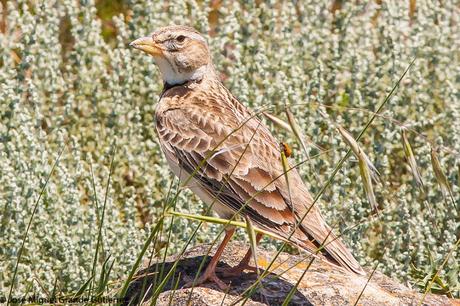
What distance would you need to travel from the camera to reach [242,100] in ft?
24.4

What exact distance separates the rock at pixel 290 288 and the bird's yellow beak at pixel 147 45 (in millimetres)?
1286

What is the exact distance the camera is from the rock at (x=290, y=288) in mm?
5324

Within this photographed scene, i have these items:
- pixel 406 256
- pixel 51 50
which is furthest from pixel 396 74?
pixel 51 50

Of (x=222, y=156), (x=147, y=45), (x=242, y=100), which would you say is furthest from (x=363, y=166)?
(x=242, y=100)

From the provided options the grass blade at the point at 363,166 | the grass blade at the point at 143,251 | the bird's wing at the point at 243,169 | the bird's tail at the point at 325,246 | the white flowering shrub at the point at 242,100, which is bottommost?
the white flowering shrub at the point at 242,100

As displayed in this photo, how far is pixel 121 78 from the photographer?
28.7 ft

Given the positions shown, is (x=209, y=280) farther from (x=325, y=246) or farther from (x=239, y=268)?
(x=325, y=246)

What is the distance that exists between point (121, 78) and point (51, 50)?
2.78 ft

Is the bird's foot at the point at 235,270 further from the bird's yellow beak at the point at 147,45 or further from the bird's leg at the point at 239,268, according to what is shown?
the bird's yellow beak at the point at 147,45

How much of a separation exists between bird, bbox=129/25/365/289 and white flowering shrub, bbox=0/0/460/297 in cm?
77

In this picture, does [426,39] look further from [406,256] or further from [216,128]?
[216,128]

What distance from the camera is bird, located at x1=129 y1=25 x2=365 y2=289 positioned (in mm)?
5254

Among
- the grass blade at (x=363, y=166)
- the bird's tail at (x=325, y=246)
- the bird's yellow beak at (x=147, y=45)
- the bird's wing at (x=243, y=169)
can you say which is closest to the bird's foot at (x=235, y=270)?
the bird's wing at (x=243, y=169)

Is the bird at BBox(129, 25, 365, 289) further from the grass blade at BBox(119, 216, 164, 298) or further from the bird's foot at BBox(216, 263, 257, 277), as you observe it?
the grass blade at BBox(119, 216, 164, 298)
